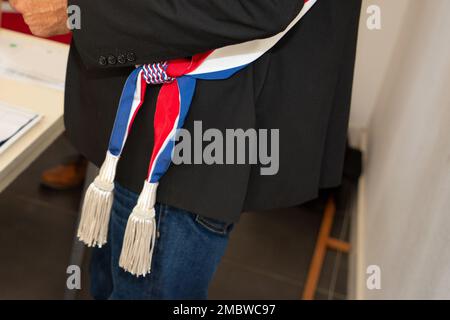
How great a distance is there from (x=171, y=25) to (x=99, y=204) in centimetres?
33

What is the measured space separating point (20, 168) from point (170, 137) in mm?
328

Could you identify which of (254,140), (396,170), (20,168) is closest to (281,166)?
(254,140)

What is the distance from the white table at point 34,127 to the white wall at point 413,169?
71 cm

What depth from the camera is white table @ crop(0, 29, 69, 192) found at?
34.4 inches

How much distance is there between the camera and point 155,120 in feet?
2.46

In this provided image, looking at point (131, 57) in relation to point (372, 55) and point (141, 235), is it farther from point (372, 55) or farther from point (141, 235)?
point (372, 55)

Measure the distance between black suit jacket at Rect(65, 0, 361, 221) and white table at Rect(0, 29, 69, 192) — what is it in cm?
11

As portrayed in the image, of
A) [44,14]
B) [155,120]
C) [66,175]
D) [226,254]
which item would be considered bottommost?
[226,254]

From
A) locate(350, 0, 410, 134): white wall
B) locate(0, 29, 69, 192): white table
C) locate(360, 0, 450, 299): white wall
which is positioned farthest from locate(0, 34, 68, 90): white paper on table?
locate(350, 0, 410, 134): white wall

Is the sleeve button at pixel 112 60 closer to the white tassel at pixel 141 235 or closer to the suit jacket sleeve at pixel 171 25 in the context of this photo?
the suit jacket sleeve at pixel 171 25

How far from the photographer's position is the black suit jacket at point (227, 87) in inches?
24.2

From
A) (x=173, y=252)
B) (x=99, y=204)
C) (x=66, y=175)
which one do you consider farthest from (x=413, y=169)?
(x=66, y=175)

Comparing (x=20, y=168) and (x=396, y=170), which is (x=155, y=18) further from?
(x=396, y=170)
